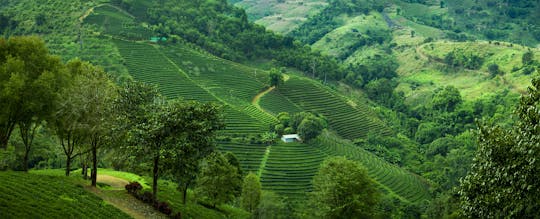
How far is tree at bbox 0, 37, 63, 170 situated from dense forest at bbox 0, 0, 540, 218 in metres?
0.11

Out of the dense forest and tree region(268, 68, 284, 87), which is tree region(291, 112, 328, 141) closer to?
the dense forest

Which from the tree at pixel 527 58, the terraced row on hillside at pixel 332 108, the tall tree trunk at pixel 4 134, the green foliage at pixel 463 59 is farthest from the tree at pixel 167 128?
the green foliage at pixel 463 59

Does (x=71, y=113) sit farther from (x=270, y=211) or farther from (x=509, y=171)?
(x=509, y=171)

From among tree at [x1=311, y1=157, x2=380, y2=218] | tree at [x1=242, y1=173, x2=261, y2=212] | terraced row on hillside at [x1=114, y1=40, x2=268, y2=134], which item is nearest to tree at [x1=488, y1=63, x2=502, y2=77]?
terraced row on hillside at [x1=114, y1=40, x2=268, y2=134]

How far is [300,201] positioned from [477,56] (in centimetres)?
9515

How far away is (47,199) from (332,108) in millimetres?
76277

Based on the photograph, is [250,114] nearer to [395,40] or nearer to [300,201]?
[300,201]

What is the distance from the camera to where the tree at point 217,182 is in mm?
38250

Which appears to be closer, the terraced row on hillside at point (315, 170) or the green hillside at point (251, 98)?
the terraced row on hillside at point (315, 170)

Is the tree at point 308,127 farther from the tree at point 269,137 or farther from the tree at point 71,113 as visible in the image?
the tree at point 71,113

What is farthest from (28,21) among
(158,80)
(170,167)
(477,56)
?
(477,56)

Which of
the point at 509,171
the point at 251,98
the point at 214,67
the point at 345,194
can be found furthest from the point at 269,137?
the point at 509,171

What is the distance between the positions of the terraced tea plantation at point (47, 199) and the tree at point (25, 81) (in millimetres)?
4742

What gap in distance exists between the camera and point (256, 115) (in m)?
79.4
